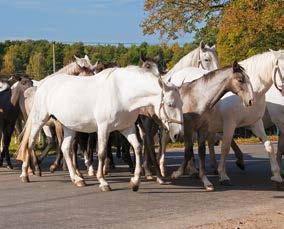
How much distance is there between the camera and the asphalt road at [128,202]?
836cm

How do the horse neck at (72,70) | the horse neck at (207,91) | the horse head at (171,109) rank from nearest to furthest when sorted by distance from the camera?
1. the horse head at (171,109)
2. the horse neck at (207,91)
3. the horse neck at (72,70)

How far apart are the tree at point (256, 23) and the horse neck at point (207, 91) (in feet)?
70.0

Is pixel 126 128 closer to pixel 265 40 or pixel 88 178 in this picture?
pixel 88 178

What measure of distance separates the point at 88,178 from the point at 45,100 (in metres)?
2.04

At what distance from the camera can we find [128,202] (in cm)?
998

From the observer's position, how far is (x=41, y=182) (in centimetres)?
1292

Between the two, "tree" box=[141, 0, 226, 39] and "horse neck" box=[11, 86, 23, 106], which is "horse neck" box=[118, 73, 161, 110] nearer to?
"horse neck" box=[11, 86, 23, 106]

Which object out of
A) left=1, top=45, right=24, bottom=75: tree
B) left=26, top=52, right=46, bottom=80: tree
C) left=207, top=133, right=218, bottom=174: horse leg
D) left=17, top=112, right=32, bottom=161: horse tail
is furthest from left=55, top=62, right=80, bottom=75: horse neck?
left=1, top=45, right=24, bottom=75: tree

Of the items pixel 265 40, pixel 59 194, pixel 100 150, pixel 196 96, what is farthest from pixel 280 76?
pixel 265 40

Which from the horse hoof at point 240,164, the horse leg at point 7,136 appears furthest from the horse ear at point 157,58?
the horse leg at point 7,136

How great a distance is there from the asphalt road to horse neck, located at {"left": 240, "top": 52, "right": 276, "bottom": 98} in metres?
1.88

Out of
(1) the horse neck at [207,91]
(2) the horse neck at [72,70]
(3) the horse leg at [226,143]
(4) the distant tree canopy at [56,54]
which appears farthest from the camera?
(4) the distant tree canopy at [56,54]

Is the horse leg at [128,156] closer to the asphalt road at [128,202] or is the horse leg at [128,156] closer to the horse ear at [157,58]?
the asphalt road at [128,202]

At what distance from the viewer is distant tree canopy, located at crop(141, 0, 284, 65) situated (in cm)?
3291
